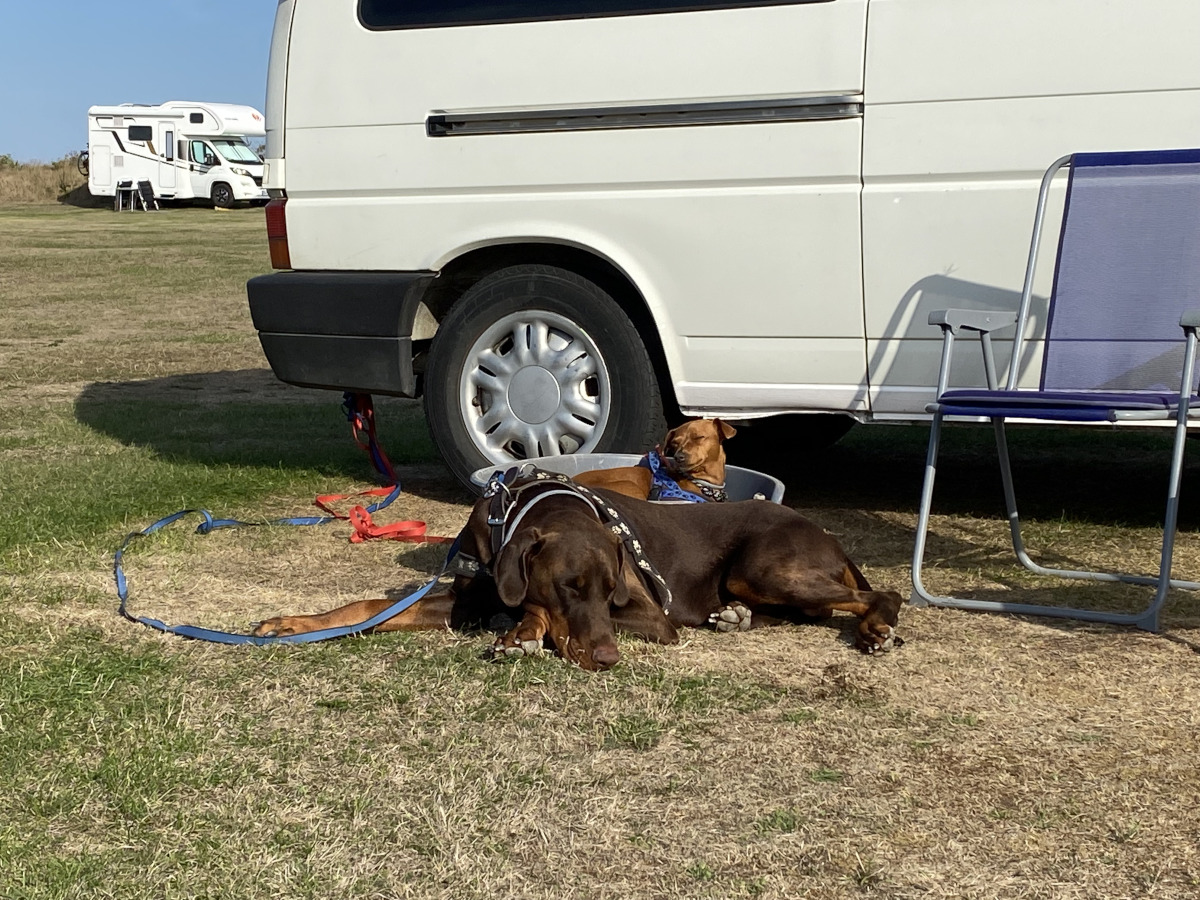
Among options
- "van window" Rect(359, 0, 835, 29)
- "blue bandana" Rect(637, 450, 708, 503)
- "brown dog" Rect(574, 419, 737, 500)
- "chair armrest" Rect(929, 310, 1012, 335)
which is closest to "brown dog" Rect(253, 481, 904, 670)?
"blue bandana" Rect(637, 450, 708, 503)

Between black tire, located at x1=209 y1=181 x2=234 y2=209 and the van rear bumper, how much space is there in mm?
36200

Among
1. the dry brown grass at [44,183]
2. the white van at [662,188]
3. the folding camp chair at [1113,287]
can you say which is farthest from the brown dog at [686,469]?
the dry brown grass at [44,183]

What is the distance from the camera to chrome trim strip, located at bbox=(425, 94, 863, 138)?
16.6 feet

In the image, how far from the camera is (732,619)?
4.06 m

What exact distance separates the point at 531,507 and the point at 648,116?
205cm

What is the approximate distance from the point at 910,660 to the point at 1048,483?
2.87m

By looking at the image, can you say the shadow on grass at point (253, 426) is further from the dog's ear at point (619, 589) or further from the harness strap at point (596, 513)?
the dog's ear at point (619, 589)

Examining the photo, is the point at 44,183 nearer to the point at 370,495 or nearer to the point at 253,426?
the point at 253,426

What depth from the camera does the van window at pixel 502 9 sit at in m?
5.20

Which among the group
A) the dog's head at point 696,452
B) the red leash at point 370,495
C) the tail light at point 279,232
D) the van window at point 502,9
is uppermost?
the van window at point 502,9

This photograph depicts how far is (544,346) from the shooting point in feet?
18.7

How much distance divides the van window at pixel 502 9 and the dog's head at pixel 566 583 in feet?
7.96

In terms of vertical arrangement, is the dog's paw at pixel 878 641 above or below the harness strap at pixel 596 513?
below

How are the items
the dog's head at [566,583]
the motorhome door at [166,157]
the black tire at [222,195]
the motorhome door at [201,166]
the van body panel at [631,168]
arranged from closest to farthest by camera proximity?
the dog's head at [566,583]
the van body panel at [631,168]
the motorhome door at [166,157]
the motorhome door at [201,166]
the black tire at [222,195]
